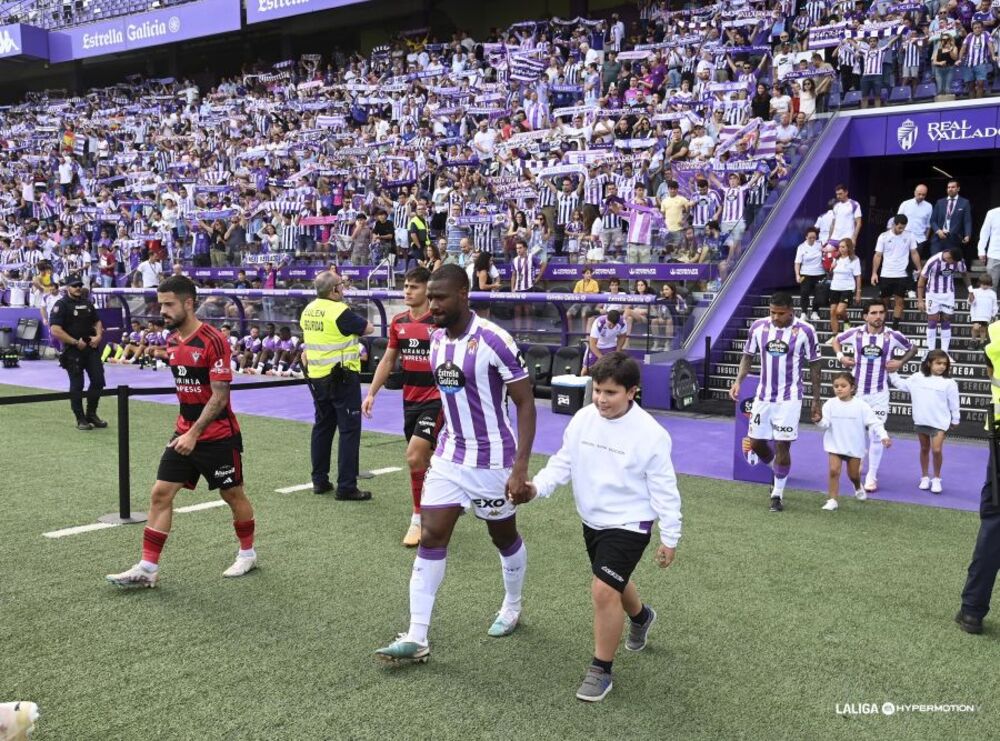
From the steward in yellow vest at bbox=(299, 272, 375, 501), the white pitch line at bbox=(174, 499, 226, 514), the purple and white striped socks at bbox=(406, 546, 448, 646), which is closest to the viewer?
the purple and white striped socks at bbox=(406, 546, 448, 646)

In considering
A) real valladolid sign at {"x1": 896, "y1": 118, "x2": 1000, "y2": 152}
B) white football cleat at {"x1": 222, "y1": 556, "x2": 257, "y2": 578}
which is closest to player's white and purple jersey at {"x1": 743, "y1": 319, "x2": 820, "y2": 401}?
white football cleat at {"x1": 222, "y1": 556, "x2": 257, "y2": 578}

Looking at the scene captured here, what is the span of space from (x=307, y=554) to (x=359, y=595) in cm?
99

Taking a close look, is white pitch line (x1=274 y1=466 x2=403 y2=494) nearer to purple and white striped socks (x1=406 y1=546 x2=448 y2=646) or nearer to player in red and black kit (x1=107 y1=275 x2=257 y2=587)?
player in red and black kit (x1=107 y1=275 x2=257 y2=587)

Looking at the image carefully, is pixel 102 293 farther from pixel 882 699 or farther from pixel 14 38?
pixel 14 38

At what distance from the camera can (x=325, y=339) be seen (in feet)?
25.5

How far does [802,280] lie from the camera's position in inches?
584

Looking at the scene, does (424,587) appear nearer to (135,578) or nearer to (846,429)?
(135,578)

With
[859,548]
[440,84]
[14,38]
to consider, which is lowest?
[859,548]

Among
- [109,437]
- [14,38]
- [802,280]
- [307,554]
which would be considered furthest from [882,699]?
[14,38]

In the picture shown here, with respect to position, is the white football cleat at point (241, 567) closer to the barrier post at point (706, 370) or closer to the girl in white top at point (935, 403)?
the girl in white top at point (935, 403)

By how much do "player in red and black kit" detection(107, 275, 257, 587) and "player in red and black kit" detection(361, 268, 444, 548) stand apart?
1308 mm

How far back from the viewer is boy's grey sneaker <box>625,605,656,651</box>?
454 cm

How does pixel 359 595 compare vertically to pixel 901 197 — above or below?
below

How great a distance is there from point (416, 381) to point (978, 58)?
14726 mm
